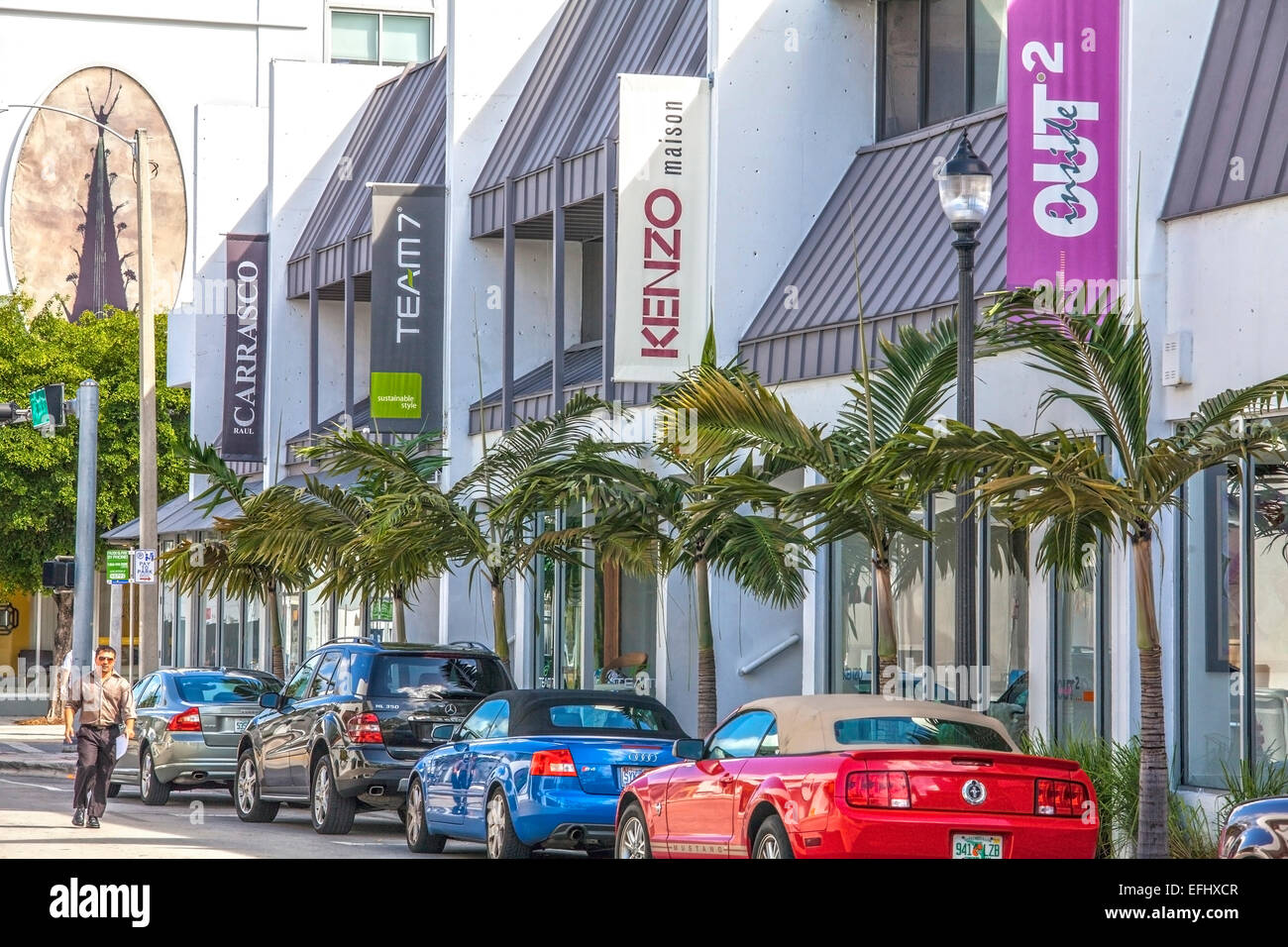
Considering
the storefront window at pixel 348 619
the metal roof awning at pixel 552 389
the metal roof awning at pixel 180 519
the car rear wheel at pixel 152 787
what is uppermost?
the metal roof awning at pixel 552 389

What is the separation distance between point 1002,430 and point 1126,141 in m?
4.12

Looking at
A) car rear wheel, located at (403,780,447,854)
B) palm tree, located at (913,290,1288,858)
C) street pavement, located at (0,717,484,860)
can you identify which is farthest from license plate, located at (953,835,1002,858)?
car rear wheel, located at (403,780,447,854)

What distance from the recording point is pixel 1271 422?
14648mm

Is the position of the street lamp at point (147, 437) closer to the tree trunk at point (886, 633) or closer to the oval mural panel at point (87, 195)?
the tree trunk at point (886, 633)

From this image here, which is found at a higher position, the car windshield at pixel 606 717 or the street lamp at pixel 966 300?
the street lamp at pixel 966 300

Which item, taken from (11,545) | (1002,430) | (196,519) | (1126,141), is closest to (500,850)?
(1002,430)

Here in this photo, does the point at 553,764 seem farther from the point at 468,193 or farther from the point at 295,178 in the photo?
the point at 295,178

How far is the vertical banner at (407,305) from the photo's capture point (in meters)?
27.9

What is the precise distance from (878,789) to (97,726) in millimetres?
A: 10464

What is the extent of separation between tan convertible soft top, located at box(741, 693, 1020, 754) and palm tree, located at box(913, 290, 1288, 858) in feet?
Result: 4.28

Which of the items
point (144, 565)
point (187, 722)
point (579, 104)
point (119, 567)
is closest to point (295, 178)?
point (119, 567)

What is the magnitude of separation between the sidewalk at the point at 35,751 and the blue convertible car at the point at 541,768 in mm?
14642

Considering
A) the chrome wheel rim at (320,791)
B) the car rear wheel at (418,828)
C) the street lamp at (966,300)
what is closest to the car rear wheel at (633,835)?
the street lamp at (966,300)
